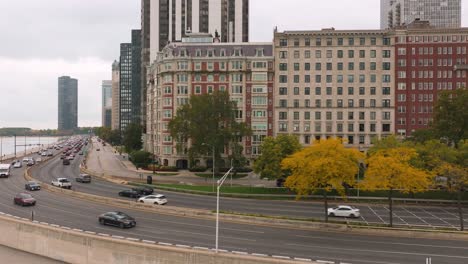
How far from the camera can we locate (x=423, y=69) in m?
100

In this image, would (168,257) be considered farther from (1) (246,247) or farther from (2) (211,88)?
(2) (211,88)

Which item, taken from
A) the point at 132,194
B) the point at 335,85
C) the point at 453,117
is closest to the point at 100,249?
the point at 132,194

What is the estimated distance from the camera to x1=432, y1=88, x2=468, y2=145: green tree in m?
67.2

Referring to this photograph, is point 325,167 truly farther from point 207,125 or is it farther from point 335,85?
point 335,85

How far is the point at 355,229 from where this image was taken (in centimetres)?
4006

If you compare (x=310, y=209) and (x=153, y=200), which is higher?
(x=153, y=200)

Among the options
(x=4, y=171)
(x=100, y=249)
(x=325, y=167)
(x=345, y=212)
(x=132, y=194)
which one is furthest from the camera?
(x=4, y=171)

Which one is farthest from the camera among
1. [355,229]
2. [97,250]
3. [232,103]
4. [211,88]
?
[211,88]

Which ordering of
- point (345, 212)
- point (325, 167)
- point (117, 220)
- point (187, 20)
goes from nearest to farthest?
point (117, 220) < point (325, 167) < point (345, 212) < point (187, 20)

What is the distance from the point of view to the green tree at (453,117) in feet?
220

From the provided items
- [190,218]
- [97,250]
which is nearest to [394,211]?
[190,218]

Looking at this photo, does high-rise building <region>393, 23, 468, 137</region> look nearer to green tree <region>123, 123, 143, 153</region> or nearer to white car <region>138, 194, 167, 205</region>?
white car <region>138, 194, 167, 205</region>

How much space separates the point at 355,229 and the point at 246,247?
42.3 feet

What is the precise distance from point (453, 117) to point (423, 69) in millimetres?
35651
